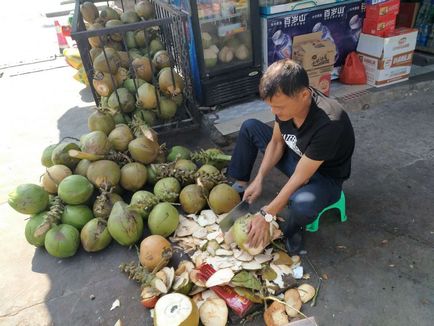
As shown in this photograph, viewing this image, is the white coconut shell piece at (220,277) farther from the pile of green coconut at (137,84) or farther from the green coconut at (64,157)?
the pile of green coconut at (137,84)

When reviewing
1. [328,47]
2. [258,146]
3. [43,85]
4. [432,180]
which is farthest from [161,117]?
[43,85]

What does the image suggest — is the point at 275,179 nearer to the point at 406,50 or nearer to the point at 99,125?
the point at 99,125

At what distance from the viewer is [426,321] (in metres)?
1.90

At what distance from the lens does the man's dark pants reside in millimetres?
2193

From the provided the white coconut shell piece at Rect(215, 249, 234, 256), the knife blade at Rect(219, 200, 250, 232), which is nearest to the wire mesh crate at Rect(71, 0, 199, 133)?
the knife blade at Rect(219, 200, 250, 232)

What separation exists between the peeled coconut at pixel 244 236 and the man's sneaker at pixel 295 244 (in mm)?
232

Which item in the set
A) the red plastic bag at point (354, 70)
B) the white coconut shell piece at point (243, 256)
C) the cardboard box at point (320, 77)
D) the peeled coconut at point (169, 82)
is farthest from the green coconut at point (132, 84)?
the red plastic bag at point (354, 70)

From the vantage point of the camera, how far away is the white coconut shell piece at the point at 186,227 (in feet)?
8.39

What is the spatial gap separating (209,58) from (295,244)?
2460 millimetres

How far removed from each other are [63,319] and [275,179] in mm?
1903

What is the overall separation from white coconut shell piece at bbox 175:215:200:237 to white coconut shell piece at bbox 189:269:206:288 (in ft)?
1.40

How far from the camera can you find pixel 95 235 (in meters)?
2.46

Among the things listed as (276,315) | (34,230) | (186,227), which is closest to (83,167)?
(34,230)

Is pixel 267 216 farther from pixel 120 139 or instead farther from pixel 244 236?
pixel 120 139
